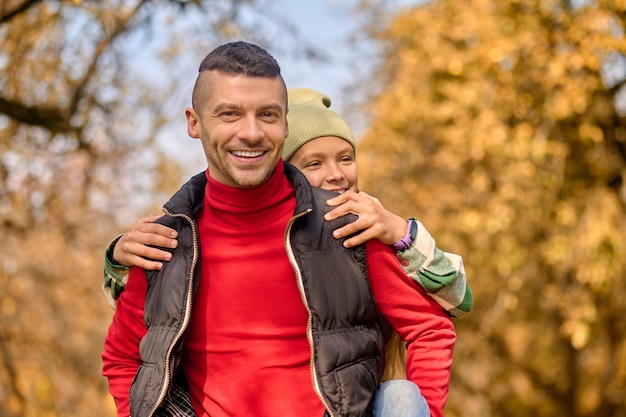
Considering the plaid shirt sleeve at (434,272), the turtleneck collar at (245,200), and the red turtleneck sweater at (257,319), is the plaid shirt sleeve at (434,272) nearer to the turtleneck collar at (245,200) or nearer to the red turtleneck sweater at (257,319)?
the red turtleneck sweater at (257,319)

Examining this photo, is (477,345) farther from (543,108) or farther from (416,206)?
(543,108)

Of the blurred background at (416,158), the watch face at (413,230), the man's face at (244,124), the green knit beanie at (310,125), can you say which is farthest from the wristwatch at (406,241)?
the blurred background at (416,158)

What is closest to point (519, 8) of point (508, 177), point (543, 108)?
point (543, 108)

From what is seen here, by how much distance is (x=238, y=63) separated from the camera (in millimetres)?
2588

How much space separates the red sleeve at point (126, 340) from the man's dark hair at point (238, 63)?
1.81 ft

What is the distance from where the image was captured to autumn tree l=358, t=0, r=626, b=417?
329 inches

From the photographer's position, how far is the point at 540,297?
1091cm

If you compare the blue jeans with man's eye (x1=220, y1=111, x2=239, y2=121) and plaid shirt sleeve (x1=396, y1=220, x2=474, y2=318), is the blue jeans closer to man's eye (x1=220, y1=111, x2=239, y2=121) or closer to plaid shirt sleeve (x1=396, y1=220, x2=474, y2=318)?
plaid shirt sleeve (x1=396, y1=220, x2=474, y2=318)

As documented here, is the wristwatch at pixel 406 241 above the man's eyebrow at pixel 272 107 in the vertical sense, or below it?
below

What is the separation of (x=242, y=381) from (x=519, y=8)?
678cm

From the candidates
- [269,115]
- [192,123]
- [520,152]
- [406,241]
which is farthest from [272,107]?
[520,152]

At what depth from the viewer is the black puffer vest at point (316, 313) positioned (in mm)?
2486

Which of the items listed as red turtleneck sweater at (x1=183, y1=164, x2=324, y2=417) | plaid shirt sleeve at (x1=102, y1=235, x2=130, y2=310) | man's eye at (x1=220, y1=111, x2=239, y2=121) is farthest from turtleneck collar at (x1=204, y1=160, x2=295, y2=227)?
plaid shirt sleeve at (x1=102, y1=235, x2=130, y2=310)

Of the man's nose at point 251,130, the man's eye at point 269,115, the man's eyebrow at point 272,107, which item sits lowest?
the man's nose at point 251,130
